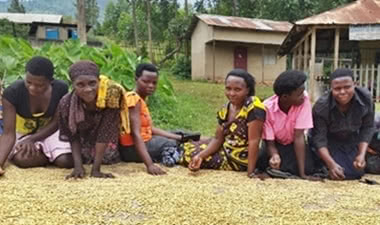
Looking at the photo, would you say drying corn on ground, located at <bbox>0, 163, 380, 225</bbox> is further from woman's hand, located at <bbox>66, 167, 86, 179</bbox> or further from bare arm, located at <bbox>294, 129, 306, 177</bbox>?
bare arm, located at <bbox>294, 129, 306, 177</bbox>

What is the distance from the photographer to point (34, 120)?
395 cm

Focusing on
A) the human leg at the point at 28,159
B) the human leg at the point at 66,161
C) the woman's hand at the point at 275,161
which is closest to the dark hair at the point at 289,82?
the woman's hand at the point at 275,161

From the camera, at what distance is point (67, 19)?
112 feet

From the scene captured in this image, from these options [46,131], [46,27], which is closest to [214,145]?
[46,131]

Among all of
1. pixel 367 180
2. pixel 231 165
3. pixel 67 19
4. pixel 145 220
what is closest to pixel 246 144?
pixel 231 165

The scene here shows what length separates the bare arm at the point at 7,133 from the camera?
3.57 metres

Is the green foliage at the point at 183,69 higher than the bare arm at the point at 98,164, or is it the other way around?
the green foliage at the point at 183,69

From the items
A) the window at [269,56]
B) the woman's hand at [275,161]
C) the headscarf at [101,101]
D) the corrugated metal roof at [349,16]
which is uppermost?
the corrugated metal roof at [349,16]

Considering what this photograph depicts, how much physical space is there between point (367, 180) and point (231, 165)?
3.48ft

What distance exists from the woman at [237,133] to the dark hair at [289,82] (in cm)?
21

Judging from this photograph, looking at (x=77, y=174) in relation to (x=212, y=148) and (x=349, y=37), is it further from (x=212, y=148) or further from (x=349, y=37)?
(x=349, y=37)

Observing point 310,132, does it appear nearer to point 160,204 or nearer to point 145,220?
point 160,204

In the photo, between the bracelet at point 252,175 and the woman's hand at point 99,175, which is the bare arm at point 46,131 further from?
the bracelet at point 252,175

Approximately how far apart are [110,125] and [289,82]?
141cm
